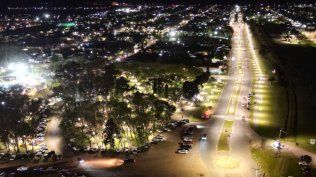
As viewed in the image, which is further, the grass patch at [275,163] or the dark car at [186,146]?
the dark car at [186,146]

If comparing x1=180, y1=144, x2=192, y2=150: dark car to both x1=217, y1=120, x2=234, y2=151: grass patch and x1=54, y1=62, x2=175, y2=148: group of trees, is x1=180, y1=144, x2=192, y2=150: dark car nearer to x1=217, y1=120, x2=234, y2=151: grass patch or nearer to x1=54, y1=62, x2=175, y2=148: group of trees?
x1=217, y1=120, x2=234, y2=151: grass patch

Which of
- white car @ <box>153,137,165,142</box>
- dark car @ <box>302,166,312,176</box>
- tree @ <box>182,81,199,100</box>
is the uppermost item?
tree @ <box>182,81,199,100</box>

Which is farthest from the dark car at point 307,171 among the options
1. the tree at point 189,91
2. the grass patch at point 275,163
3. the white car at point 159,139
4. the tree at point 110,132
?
the tree at point 189,91

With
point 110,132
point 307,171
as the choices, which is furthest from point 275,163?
point 110,132

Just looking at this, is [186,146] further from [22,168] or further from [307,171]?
[22,168]

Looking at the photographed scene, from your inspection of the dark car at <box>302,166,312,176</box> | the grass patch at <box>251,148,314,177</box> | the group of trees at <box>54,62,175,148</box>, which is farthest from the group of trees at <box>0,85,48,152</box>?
the dark car at <box>302,166,312,176</box>

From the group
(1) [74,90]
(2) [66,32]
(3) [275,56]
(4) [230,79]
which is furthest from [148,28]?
(1) [74,90]

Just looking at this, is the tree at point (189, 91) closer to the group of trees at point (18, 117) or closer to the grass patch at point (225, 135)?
the grass patch at point (225, 135)
